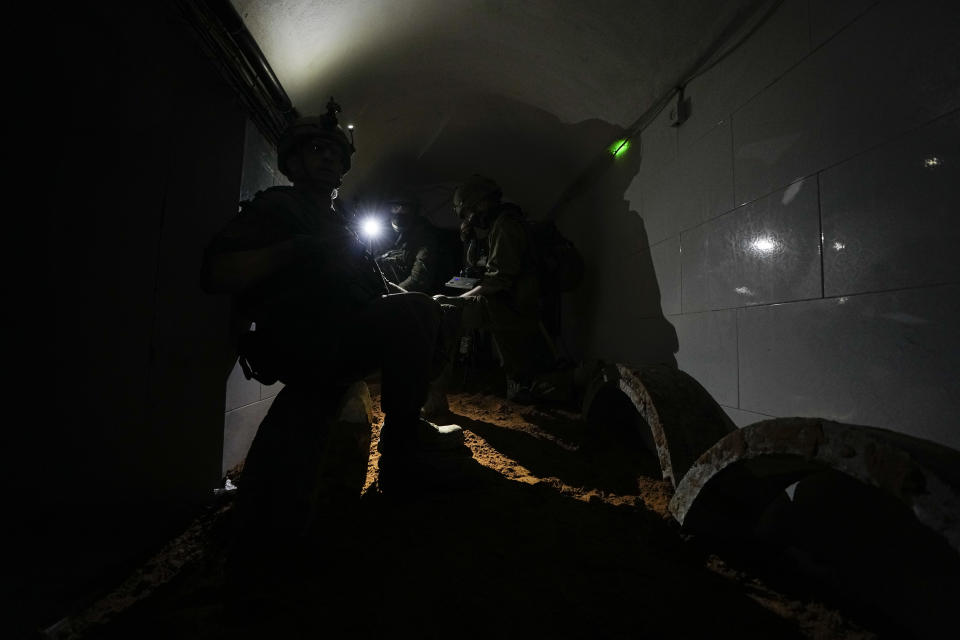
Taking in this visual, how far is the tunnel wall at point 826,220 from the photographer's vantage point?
1.04 metres

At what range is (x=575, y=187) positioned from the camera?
164 inches

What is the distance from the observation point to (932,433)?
41.0 inches

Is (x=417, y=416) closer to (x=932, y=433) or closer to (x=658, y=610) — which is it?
(x=658, y=610)

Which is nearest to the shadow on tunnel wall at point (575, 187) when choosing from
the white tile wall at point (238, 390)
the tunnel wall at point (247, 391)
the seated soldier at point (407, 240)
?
the seated soldier at point (407, 240)

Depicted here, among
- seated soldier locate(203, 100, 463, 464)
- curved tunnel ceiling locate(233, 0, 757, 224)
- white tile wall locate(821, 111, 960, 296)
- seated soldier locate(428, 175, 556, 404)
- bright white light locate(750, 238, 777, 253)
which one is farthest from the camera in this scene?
seated soldier locate(428, 175, 556, 404)

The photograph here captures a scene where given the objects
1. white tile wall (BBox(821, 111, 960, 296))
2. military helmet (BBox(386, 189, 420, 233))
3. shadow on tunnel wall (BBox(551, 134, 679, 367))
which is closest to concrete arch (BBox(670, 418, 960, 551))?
white tile wall (BBox(821, 111, 960, 296))

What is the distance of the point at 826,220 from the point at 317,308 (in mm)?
1932

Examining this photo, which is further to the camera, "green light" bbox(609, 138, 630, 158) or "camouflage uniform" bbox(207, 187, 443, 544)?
"green light" bbox(609, 138, 630, 158)

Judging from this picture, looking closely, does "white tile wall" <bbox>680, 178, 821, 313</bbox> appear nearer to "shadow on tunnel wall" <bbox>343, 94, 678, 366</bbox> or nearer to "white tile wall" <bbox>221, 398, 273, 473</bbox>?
"shadow on tunnel wall" <bbox>343, 94, 678, 366</bbox>

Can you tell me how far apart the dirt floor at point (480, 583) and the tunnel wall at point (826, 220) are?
2.23 ft

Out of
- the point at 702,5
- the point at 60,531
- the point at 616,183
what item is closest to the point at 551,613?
the point at 60,531

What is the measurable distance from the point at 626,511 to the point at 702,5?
2417 millimetres

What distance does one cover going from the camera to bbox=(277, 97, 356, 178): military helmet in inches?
70.7

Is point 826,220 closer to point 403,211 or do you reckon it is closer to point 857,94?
point 857,94
